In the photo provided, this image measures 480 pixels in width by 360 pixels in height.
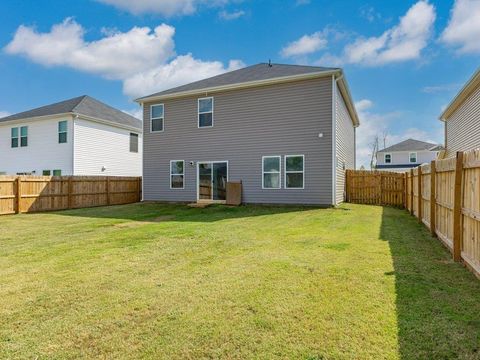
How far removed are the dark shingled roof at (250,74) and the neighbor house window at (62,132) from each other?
18.8 ft

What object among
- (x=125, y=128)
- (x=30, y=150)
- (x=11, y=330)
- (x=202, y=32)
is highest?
(x=202, y=32)

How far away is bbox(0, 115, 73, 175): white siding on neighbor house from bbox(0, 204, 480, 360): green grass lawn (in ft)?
44.3

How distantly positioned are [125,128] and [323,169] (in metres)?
14.5

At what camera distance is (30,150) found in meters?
20.2

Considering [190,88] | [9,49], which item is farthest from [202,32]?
[9,49]

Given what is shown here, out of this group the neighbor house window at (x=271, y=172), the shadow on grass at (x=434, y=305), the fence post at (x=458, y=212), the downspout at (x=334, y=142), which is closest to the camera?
the shadow on grass at (x=434, y=305)

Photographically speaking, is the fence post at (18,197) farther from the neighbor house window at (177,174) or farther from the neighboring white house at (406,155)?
the neighboring white house at (406,155)

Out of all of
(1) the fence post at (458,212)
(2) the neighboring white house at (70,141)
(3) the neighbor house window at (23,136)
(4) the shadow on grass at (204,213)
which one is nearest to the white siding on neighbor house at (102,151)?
(2) the neighboring white house at (70,141)

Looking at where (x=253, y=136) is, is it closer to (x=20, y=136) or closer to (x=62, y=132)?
(x=62, y=132)

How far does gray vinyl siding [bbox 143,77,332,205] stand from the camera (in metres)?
12.9

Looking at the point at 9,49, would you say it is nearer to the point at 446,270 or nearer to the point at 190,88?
the point at 190,88

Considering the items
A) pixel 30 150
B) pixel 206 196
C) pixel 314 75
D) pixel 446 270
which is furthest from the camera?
pixel 30 150

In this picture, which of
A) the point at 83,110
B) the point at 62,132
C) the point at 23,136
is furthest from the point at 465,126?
the point at 23,136

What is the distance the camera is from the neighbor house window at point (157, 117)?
53.4 ft
